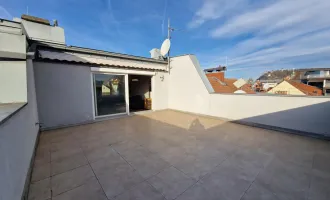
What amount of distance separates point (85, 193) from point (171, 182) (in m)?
1.24

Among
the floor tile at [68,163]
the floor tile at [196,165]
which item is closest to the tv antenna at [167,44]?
the floor tile at [196,165]

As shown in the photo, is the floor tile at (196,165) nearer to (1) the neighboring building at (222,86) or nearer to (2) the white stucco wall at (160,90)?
(2) the white stucco wall at (160,90)

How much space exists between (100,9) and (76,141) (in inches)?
250

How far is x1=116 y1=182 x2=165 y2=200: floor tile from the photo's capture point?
1638 millimetres

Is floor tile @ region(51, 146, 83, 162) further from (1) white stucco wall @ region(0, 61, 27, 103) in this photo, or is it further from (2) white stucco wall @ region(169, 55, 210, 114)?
(2) white stucco wall @ region(169, 55, 210, 114)

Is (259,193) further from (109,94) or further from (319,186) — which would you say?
(109,94)

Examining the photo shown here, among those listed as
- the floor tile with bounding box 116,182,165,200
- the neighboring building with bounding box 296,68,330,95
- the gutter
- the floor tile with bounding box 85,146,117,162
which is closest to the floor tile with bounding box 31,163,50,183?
the floor tile with bounding box 85,146,117,162

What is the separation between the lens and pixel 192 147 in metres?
3.04

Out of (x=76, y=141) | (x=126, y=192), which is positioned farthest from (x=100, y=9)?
(x=126, y=192)

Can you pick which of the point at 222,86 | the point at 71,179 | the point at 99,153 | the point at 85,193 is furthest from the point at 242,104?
the point at 71,179

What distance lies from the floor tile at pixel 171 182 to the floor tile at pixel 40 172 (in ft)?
5.83

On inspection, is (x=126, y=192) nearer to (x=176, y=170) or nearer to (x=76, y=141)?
(x=176, y=170)

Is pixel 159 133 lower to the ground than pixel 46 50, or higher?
lower

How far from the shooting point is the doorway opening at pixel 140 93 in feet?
26.3
